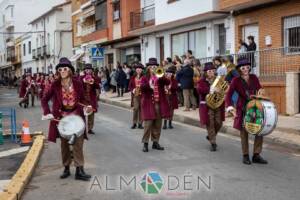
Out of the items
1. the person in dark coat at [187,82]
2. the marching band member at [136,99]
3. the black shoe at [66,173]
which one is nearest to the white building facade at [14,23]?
the person in dark coat at [187,82]

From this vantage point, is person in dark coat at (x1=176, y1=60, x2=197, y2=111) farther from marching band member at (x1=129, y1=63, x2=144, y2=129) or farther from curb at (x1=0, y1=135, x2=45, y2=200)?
curb at (x1=0, y1=135, x2=45, y2=200)

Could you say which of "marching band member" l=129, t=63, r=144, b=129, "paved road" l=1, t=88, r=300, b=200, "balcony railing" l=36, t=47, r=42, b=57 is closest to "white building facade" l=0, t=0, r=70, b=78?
"balcony railing" l=36, t=47, r=42, b=57

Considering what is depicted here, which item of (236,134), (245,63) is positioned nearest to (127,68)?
(236,134)

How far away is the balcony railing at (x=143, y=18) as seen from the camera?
103 ft

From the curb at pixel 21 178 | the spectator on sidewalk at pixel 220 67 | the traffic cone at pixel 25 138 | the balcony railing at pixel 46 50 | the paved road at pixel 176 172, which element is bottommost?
the paved road at pixel 176 172

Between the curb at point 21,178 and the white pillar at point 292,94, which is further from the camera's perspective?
the white pillar at point 292,94

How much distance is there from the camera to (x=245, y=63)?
962cm

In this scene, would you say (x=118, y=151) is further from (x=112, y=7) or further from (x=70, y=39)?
(x=70, y=39)

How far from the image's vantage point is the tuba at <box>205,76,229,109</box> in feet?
36.1

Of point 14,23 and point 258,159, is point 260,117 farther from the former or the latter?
point 14,23

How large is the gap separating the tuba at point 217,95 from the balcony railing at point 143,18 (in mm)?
19466

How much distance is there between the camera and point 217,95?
11.1 meters

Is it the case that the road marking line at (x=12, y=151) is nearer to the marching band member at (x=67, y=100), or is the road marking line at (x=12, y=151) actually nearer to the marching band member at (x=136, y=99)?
the marching band member at (x=67, y=100)

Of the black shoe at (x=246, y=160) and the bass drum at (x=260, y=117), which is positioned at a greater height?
the bass drum at (x=260, y=117)
